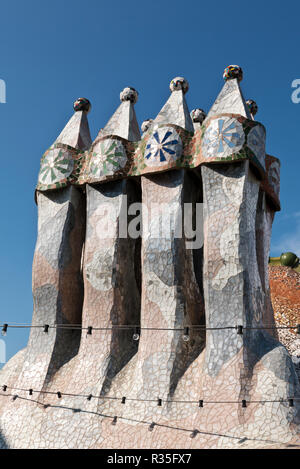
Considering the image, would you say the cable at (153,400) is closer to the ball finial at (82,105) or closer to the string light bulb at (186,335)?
the string light bulb at (186,335)

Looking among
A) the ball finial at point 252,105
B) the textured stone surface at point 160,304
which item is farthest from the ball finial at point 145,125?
the ball finial at point 252,105

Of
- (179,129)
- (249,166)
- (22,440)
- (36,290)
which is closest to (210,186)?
(249,166)

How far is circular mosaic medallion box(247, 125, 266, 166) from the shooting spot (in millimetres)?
9297

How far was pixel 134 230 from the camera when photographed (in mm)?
10430

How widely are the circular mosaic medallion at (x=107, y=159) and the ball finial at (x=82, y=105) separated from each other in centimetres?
210

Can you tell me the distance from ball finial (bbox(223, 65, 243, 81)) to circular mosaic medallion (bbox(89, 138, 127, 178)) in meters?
2.82

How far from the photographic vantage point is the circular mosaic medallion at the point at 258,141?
930cm

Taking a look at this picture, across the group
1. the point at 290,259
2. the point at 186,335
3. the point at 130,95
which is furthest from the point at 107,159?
the point at 290,259

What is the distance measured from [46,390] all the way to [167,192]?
15.7 feet

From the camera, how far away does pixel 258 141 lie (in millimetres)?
9508

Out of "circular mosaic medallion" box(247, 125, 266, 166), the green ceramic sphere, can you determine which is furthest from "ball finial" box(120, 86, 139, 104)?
the green ceramic sphere

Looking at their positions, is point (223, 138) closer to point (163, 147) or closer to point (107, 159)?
point (163, 147)

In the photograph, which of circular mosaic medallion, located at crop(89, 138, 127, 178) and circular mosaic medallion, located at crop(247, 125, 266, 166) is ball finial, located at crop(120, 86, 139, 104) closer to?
circular mosaic medallion, located at crop(89, 138, 127, 178)

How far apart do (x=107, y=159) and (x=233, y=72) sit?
3.37 metres
